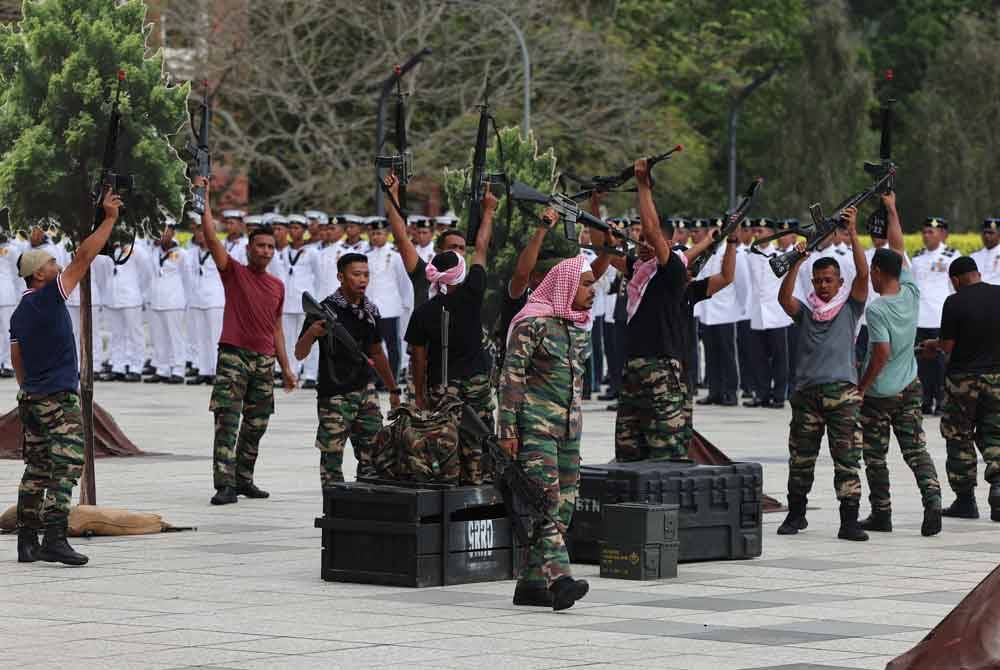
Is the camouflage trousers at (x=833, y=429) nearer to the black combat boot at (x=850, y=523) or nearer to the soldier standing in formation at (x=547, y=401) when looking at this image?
the black combat boot at (x=850, y=523)

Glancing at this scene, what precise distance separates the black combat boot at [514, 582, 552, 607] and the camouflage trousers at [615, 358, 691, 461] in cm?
263

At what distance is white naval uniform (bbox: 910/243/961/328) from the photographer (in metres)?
25.4

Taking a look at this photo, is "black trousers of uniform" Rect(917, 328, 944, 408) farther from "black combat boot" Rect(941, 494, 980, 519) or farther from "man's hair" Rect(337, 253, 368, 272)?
"man's hair" Rect(337, 253, 368, 272)


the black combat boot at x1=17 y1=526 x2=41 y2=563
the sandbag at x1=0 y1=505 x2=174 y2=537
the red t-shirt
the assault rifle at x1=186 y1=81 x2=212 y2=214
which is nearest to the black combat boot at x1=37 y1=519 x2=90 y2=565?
the black combat boot at x1=17 y1=526 x2=41 y2=563

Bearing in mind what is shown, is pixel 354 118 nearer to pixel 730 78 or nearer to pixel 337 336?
pixel 730 78

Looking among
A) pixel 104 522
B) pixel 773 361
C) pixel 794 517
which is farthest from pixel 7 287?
pixel 794 517

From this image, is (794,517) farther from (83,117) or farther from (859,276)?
(83,117)

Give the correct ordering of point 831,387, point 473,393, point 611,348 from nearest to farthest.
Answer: point 473,393
point 831,387
point 611,348

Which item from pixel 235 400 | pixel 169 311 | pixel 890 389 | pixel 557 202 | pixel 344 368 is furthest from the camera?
pixel 169 311

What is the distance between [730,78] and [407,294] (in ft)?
91.2

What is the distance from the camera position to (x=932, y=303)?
25422 mm

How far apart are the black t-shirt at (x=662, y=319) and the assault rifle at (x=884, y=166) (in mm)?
1628

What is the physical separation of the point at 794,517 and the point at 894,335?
55.4 inches

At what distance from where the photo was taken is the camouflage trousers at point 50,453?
12.6 metres
